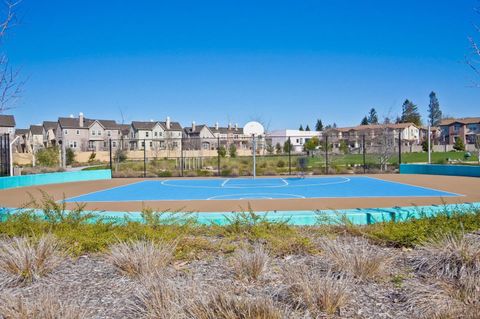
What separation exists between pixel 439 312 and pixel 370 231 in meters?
3.22

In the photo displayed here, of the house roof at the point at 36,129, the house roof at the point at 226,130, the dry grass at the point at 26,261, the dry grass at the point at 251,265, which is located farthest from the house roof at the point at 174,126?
the dry grass at the point at 251,265

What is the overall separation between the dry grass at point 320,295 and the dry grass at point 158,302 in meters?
1.01

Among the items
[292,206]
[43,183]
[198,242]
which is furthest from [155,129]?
[198,242]

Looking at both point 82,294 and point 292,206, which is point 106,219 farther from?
point 292,206

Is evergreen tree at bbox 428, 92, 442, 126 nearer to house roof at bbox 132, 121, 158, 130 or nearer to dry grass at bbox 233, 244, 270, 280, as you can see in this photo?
house roof at bbox 132, 121, 158, 130

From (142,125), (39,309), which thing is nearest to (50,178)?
(39,309)

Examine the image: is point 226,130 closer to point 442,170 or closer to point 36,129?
point 36,129

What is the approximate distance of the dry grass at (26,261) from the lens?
4320 mm

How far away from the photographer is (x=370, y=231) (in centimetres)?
620

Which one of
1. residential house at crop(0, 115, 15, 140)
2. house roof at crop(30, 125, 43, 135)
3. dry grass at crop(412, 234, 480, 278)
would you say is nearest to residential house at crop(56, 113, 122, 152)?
residential house at crop(0, 115, 15, 140)

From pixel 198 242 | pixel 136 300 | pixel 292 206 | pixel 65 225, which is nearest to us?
pixel 136 300

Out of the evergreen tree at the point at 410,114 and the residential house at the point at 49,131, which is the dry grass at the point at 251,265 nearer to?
the residential house at the point at 49,131

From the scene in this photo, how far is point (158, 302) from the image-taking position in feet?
10.8

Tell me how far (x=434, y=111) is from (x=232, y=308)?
103 meters
